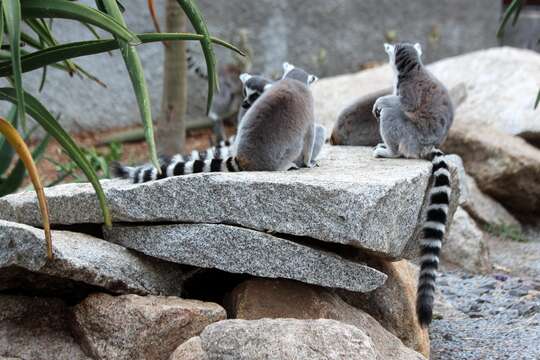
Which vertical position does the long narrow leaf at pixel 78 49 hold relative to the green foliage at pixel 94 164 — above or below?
above

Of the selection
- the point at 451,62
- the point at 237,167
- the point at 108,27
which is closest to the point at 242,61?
the point at 451,62

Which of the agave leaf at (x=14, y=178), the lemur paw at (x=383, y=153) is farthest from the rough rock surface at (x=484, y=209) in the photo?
the agave leaf at (x=14, y=178)

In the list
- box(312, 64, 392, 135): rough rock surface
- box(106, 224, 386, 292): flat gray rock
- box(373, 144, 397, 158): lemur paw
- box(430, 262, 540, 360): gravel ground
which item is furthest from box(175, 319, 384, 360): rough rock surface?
box(312, 64, 392, 135): rough rock surface

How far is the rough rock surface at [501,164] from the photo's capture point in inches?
248

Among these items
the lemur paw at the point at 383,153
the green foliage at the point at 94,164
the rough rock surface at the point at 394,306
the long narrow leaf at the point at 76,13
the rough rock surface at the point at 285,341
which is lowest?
the green foliage at the point at 94,164

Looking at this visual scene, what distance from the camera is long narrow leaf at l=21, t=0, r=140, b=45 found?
224 cm

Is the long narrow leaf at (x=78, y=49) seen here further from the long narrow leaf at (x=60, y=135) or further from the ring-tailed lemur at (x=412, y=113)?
the ring-tailed lemur at (x=412, y=113)

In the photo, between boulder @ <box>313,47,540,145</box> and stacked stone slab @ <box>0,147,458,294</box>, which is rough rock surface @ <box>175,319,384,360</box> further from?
boulder @ <box>313,47,540,145</box>

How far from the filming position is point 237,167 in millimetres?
3703

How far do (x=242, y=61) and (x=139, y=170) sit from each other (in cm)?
578

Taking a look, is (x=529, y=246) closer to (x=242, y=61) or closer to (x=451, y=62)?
(x=451, y=62)

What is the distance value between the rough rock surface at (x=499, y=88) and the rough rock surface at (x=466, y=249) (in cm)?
149

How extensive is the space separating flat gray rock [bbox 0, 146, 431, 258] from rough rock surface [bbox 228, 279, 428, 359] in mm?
301

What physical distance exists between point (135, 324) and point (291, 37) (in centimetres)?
697
